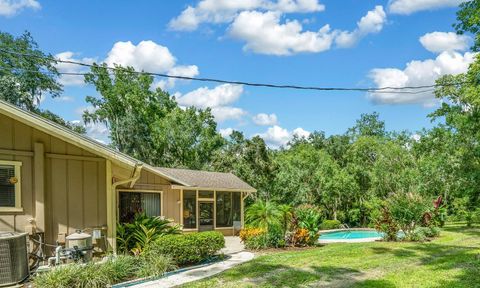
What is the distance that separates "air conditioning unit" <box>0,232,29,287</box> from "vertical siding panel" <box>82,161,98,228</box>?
6.23ft

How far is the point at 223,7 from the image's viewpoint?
12070mm

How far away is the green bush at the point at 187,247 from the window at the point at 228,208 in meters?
8.77

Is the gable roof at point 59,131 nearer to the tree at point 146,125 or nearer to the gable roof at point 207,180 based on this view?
the gable roof at point 207,180

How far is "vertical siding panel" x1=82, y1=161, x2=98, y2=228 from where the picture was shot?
31.3 ft

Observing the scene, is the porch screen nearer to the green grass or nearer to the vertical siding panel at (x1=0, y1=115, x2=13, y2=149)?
the vertical siding panel at (x1=0, y1=115, x2=13, y2=149)

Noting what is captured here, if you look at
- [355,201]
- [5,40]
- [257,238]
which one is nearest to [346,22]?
[257,238]

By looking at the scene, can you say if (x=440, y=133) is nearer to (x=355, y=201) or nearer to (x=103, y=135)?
(x=355, y=201)

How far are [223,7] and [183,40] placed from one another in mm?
3865

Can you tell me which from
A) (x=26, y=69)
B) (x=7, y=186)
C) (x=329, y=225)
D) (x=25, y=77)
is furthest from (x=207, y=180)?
(x=25, y=77)

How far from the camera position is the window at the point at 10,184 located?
8352 mm

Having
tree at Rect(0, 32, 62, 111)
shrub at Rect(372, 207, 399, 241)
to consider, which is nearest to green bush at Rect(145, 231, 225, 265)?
shrub at Rect(372, 207, 399, 241)

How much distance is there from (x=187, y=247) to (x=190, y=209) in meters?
8.51

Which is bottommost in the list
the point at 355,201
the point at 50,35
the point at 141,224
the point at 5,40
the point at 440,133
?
the point at 355,201

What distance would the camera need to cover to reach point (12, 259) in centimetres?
738
